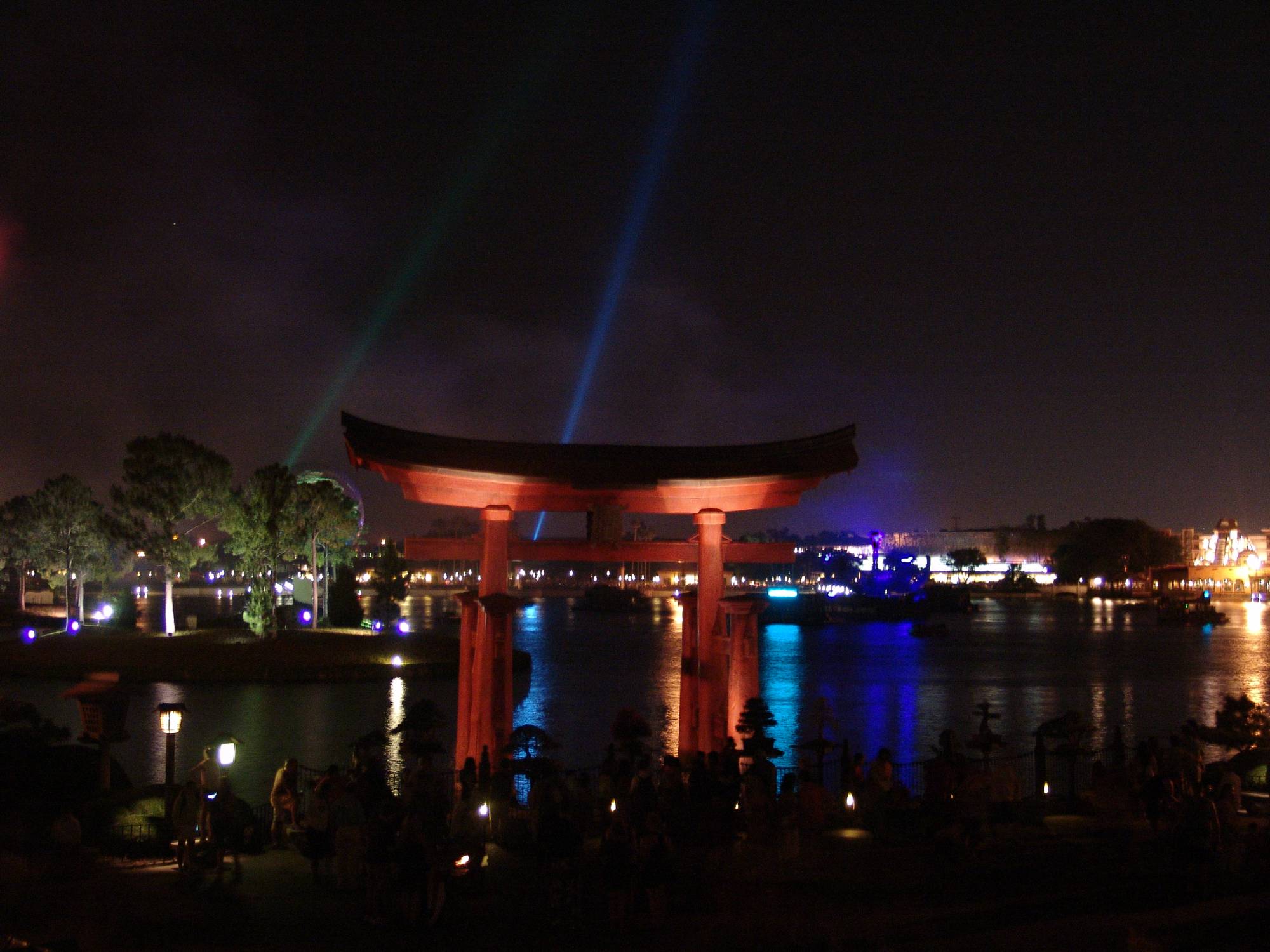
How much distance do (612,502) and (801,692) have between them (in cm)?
4146

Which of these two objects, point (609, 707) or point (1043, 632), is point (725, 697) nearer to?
point (609, 707)

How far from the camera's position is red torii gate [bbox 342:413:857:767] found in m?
17.0

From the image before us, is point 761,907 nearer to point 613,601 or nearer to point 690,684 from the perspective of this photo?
point 690,684

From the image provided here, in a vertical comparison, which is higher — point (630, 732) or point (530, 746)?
point (630, 732)

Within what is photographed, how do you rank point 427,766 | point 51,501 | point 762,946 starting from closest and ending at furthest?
point 762,946 → point 427,766 → point 51,501

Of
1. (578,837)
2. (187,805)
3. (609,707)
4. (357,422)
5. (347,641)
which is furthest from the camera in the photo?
(347,641)

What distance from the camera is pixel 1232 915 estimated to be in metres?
10.1

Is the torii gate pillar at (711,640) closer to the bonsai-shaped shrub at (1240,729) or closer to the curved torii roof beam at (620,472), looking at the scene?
the curved torii roof beam at (620,472)

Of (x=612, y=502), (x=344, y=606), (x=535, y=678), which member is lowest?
(x=535, y=678)

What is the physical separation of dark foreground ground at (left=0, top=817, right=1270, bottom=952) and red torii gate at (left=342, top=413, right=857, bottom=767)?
15.3ft

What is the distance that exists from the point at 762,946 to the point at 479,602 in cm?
863

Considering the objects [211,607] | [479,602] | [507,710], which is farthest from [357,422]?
[211,607]

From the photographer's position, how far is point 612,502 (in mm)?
18000

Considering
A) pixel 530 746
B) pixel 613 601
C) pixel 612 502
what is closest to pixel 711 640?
pixel 612 502
